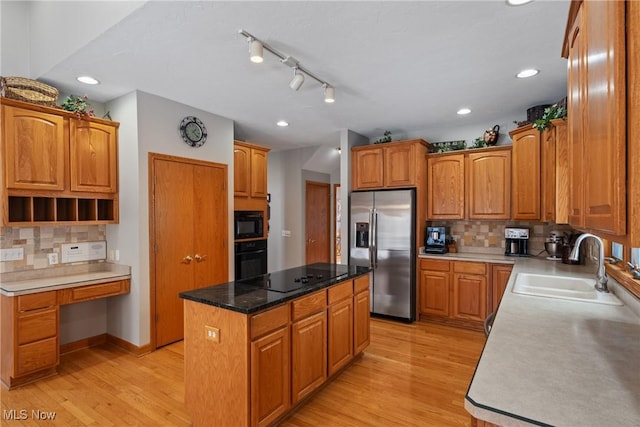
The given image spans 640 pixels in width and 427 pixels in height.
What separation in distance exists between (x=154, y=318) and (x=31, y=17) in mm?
3138

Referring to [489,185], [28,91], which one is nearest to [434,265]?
[489,185]

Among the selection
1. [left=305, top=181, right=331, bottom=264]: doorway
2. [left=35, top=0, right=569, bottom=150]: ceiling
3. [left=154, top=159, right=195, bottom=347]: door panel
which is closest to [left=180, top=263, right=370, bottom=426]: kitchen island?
[left=154, top=159, right=195, bottom=347]: door panel

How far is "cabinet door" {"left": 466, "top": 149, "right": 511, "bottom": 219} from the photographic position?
404 centimetres

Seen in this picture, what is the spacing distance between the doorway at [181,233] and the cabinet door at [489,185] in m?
3.17

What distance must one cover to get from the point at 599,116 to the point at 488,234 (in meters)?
3.90

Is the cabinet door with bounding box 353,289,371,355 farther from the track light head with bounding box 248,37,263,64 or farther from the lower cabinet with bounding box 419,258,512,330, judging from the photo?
the track light head with bounding box 248,37,263,64

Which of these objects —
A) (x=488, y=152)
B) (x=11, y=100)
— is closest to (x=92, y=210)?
(x=11, y=100)

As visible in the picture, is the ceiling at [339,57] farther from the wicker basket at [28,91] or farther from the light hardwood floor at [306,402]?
the light hardwood floor at [306,402]

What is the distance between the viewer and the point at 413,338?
377cm

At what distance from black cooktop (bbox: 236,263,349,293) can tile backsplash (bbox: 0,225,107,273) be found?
210cm

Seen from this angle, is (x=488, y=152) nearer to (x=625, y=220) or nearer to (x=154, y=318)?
(x=625, y=220)

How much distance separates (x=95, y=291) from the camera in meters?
3.11

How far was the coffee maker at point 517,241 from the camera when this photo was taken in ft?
13.3

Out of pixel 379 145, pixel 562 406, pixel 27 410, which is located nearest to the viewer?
pixel 562 406
